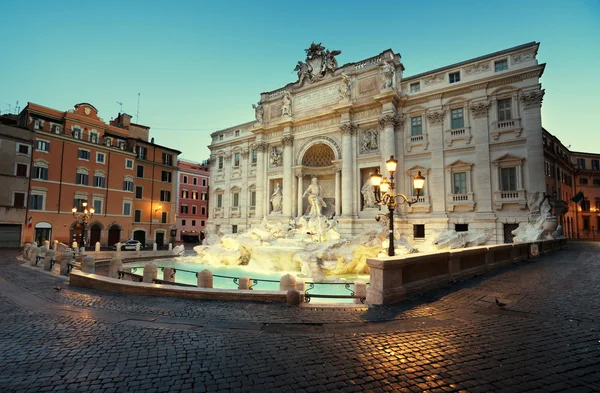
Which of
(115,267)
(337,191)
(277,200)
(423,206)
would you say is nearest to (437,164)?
(423,206)

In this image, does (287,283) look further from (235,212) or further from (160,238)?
(160,238)

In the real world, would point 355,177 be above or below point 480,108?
below

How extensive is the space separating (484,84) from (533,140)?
501cm

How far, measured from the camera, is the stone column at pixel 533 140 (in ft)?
63.8

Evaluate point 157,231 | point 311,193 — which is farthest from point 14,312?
Result: point 157,231

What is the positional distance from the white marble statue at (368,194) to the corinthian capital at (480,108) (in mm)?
8848

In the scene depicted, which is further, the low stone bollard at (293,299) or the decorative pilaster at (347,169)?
the decorative pilaster at (347,169)

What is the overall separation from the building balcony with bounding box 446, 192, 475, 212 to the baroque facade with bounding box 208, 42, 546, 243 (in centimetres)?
6

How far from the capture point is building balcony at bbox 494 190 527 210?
19781mm

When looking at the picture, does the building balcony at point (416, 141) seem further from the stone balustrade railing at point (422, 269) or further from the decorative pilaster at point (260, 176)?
the decorative pilaster at point (260, 176)

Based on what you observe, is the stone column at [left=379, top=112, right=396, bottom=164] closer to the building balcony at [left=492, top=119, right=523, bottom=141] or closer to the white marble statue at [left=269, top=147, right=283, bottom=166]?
the building balcony at [left=492, top=119, right=523, bottom=141]

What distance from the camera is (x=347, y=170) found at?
2562 centimetres

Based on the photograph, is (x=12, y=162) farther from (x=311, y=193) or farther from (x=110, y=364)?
(x=110, y=364)

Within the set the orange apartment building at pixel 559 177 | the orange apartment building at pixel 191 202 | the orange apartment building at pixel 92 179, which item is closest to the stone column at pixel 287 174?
the orange apartment building at pixel 92 179
